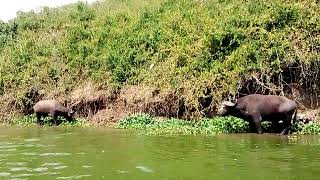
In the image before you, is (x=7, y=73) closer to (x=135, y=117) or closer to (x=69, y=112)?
(x=69, y=112)

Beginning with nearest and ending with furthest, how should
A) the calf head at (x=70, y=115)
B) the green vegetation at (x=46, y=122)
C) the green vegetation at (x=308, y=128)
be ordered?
the green vegetation at (x=308, y=128) → the green vegetation at (x=46, y=122) → the calf head at (x=70, y=115)

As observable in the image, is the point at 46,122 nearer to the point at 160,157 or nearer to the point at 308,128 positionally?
the point at 308,128

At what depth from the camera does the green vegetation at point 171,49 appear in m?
20.7

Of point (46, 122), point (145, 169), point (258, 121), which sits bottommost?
point (145, 169)

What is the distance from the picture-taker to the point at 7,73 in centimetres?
2941

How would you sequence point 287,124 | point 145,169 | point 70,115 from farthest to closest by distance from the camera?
point 70,115, point 287,124, point 145,169

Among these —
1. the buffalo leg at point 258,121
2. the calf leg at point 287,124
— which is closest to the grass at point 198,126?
the calf leg at point 287,124

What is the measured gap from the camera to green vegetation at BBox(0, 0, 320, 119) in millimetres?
20688

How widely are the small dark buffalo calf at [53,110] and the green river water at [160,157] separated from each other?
530 centimetres

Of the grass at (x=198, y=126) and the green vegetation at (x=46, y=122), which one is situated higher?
the green vegetation at (x=46, y=122)

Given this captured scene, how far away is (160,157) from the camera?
13117 mm

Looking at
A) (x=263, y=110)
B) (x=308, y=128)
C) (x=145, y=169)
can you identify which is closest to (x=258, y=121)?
(x=263, y=110)

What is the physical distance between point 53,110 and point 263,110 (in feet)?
34.9

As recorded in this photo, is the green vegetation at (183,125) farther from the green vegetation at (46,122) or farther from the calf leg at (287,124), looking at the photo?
the green vegetation at (46,122)
